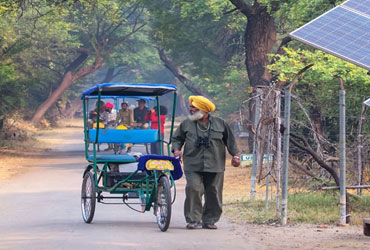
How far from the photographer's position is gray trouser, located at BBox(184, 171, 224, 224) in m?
11.2

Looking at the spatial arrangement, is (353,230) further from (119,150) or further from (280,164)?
(119,150)

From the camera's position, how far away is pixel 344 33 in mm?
10961

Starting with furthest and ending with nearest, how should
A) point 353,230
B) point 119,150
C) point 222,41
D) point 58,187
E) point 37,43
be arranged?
point 37,43 < point 222,41 < point 119,150 < point 58,187 < point 353,230

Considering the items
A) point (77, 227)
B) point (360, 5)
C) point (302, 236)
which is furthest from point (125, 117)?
point (302, 236)

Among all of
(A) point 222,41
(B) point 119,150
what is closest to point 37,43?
(A) point 222,41

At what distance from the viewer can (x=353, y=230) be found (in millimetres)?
11133

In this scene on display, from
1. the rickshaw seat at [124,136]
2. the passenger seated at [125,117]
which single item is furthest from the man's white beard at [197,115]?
the passenger seated at [125,117]

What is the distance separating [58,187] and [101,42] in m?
40.1

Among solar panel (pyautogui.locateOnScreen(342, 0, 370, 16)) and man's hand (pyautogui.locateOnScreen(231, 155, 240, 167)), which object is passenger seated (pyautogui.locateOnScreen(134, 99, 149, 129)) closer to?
man's hand (pyautogui.locateOnScreen(231, 155, 240, 167))

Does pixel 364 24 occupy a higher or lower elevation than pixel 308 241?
higher

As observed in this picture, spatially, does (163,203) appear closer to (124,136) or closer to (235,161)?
(235,161)

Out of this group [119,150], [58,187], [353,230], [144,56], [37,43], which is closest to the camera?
[353,230]

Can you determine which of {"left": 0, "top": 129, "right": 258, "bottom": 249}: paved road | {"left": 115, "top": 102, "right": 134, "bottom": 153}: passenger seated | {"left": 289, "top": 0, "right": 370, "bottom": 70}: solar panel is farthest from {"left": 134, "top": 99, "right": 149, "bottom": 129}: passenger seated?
{"left": 289, "top": 0, "right": 370, "bottom": 70}: solar panel

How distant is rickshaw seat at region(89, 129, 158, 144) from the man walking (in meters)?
1.74
